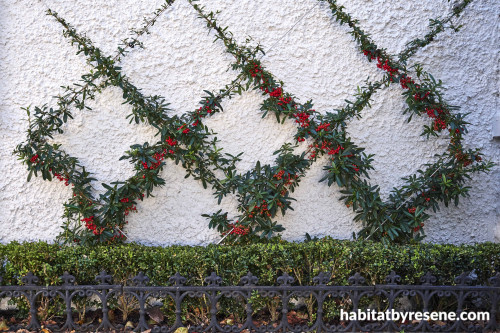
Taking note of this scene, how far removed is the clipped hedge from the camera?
291 cm

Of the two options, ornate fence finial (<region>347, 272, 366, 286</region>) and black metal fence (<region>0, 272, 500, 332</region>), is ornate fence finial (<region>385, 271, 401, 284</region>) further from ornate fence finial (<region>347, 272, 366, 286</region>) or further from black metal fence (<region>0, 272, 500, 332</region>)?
ornate fence finial (<region>347, 272, 366, 286</region>)

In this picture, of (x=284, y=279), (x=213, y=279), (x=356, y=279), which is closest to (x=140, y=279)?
(x=213, y=279)

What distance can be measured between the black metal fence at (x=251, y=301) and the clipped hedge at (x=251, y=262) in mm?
78

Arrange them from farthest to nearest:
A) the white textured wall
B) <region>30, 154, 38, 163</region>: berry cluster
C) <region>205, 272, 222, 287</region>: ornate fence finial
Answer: the white textured wall, <region>30, 154, 38, 163</region>: berry cluster, <region>205, 272, 222, 287</region>: ornate fence finial

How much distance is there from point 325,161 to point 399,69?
897 millimetres

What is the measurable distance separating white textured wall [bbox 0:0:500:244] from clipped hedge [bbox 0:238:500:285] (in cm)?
44

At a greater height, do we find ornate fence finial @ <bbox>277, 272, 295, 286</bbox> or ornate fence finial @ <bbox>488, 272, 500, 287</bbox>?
ornate fence finial @ <bbox>488, 272, 500, 287</bbox>

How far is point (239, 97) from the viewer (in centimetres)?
344

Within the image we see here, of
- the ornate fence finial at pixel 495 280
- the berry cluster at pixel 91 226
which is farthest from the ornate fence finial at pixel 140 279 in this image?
the ornate fence finial at pixel 495 280

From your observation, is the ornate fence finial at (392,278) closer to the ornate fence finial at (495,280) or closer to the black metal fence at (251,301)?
the black metal fence at (251,301)

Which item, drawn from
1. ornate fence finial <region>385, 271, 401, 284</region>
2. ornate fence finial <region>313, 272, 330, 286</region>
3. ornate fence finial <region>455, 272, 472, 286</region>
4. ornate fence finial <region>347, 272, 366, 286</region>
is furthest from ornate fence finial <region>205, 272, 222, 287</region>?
ornate fence finial <region>455, 272, 472, 286</region>

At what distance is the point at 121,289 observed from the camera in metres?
2.86

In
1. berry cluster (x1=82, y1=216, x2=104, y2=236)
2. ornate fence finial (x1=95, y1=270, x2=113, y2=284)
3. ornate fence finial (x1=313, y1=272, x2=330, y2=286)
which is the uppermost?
berry cluster (x1=82, y1=216, x2=104, y2=236)

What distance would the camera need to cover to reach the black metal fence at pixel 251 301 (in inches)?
112
